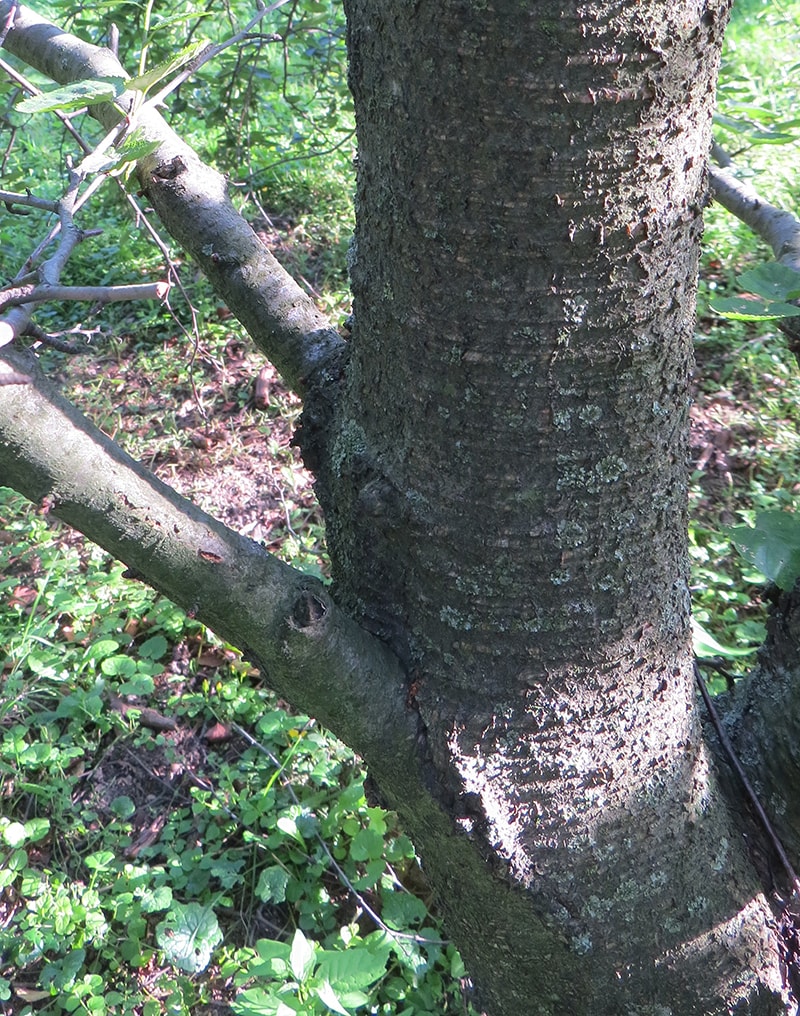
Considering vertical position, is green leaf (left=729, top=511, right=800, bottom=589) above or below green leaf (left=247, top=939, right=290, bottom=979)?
above

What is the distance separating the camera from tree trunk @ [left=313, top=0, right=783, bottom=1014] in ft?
2.38

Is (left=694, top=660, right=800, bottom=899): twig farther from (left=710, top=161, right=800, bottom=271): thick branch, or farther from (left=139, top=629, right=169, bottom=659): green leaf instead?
(left=139, top=629, right=169, bottom=659): green leaf

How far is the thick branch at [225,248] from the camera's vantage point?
114 centimetres

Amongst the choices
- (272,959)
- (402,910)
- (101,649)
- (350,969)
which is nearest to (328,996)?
(350,969)

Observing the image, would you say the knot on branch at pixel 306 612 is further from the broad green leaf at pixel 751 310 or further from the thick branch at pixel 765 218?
the thick branch at pixel 765 218

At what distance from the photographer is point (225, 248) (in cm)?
115

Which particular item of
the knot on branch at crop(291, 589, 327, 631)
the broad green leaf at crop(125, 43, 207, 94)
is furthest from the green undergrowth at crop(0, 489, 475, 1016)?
the broad green leaf at crop(125, 43, 207, 94)

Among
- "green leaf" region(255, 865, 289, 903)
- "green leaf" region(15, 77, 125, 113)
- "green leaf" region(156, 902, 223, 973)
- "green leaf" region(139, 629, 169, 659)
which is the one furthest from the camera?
"green leaf" region(139, 629, 169, 659)

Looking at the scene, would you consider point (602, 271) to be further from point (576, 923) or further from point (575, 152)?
point (576, 923)

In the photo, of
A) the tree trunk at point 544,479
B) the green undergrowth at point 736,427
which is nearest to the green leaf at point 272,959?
the tree trunk at point 544,479

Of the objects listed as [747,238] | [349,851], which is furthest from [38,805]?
[747,238]

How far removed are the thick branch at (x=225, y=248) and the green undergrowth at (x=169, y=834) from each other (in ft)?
3.09

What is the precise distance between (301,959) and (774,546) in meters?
0.89

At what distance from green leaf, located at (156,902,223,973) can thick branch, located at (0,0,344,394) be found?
1.17 meters
